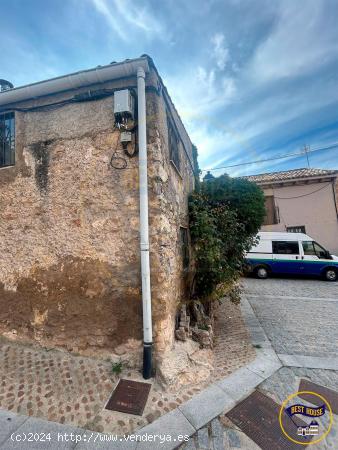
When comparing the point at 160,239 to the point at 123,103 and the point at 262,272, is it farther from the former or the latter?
the point at 262,272

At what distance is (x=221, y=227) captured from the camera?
5.66 m

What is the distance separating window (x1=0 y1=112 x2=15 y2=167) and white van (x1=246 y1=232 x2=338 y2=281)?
29.3 ft

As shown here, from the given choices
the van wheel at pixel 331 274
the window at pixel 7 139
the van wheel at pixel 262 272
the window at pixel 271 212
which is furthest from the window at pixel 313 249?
the window at pixel 7 139

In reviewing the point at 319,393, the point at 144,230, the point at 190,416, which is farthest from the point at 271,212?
the point at 190,416

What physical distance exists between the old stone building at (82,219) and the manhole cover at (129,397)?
0.39 meters

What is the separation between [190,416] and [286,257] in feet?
30.7

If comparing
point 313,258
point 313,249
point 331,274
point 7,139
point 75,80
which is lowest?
point 331,274

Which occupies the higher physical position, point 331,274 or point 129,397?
point 331,274

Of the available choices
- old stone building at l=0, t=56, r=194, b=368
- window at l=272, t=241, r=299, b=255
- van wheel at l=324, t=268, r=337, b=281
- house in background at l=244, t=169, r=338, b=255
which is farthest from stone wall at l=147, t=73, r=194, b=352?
house in background at l=244, t=169, r=338, b=255

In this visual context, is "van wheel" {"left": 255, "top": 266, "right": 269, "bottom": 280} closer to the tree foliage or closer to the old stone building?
the tree foliage

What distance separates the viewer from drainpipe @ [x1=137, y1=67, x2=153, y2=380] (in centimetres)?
290

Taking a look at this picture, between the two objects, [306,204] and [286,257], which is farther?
[306,204]

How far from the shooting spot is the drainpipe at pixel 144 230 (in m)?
2.90

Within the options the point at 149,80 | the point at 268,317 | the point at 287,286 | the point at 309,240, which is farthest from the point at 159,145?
the point at 309,240
